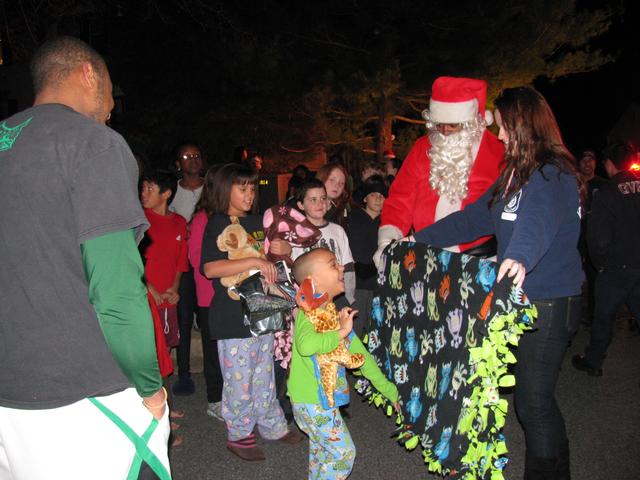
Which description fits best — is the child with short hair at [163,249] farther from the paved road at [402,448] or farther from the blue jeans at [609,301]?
the blue jeans at [609,301]

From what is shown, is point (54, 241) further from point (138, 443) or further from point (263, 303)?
point (263, 303)

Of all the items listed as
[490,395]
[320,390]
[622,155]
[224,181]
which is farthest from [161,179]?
[622,155]

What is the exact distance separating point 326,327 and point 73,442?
4.67 ft

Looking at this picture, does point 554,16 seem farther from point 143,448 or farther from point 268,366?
point 143,448

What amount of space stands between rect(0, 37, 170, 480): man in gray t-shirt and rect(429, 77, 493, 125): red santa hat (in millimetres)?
2543

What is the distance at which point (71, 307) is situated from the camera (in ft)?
5.97

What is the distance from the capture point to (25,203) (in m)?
1.77

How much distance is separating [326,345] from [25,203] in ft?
5.32

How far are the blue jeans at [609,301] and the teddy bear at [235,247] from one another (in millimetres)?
3204

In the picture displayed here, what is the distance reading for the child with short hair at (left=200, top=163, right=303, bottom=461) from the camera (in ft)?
12.5

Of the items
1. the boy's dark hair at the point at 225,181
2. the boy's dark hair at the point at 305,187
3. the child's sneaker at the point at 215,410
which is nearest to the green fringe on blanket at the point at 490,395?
the boy's dark hair at the point at 225,181

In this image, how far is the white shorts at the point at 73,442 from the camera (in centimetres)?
183

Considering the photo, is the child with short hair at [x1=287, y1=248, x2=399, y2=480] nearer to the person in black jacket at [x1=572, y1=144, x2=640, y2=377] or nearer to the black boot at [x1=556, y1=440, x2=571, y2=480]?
the black boot at [x1=556, y1=440, x2=571, y2=480]

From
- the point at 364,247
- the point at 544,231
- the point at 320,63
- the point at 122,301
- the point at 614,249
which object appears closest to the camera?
the point at 122,301
